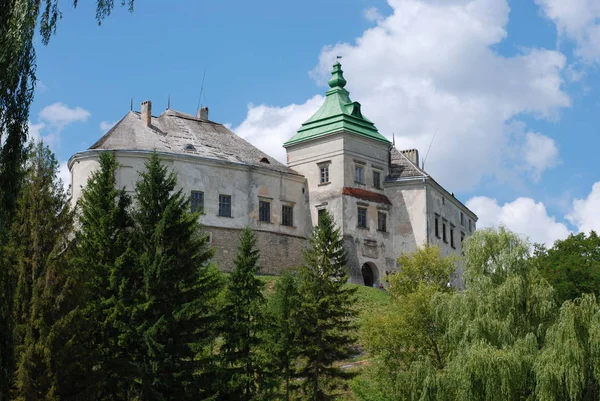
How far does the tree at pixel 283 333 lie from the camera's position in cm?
3305

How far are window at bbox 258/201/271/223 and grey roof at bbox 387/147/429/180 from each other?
346 inches

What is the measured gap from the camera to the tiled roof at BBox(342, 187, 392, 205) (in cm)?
5675

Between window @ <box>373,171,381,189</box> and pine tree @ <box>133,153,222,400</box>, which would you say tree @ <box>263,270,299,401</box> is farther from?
window @ <box>373,171,381,189</box>

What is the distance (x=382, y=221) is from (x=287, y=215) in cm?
612

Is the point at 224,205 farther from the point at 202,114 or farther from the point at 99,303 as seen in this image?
the point at 99,303

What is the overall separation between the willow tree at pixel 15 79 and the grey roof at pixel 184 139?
35.2 m

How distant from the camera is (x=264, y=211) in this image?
183 feet

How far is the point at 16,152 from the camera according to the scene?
17141mm

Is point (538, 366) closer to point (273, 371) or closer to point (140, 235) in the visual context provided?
point (273, 371)

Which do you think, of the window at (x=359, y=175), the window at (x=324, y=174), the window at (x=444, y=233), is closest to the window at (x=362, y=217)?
the window at (x=359, y=175)

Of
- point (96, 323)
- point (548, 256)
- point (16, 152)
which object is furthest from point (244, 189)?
point (16, 152)

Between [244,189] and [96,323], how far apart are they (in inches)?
1104

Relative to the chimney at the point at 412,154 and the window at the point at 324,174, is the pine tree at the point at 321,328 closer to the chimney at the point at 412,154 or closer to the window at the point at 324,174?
the window at the point at 324,174

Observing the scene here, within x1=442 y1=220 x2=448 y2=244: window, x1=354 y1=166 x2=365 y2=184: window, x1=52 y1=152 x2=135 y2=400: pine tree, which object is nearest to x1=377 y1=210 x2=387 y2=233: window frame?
x1=354 y1=166 x2=365 y2=184: window
